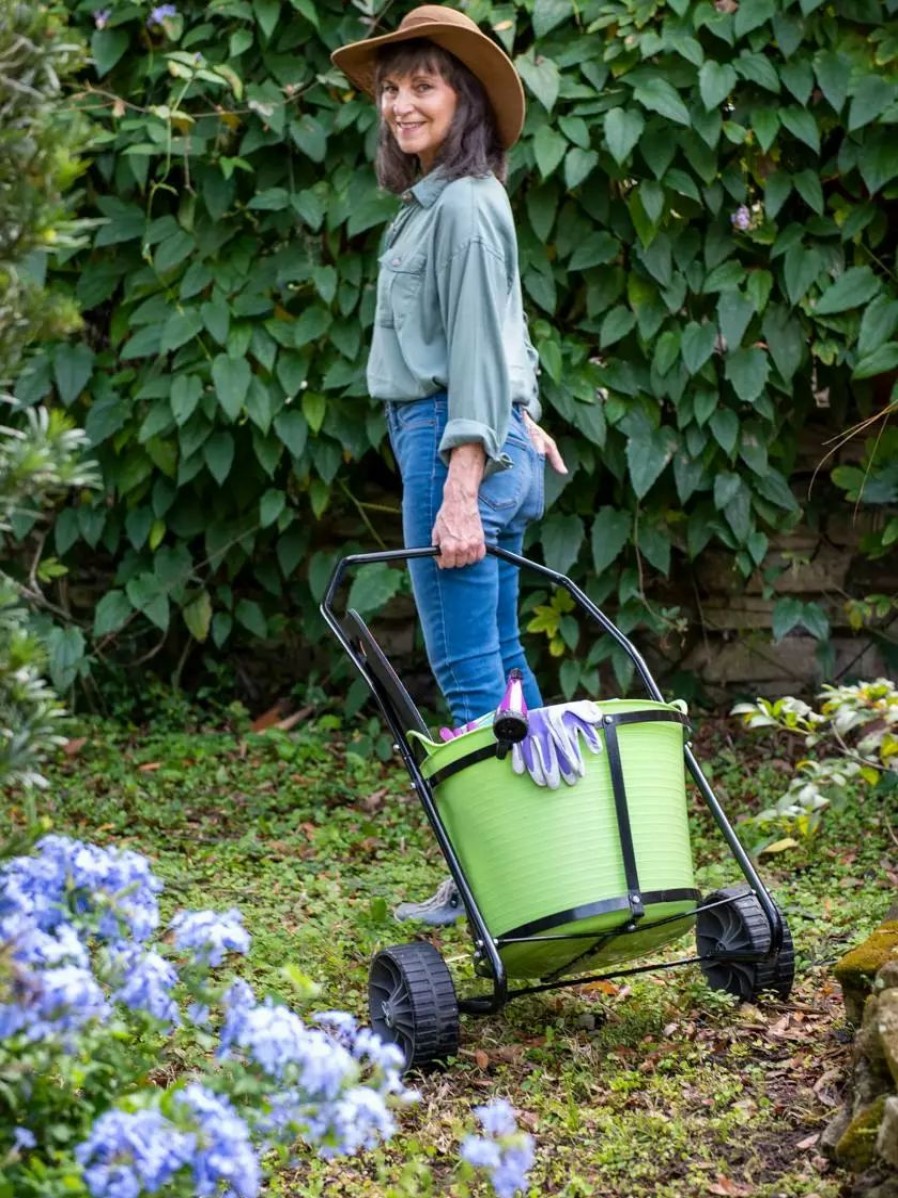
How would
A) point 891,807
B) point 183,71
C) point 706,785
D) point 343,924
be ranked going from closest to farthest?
point 706,785, point 343,924, point 891,807, point 183,71

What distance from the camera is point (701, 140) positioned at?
Result: 441cm

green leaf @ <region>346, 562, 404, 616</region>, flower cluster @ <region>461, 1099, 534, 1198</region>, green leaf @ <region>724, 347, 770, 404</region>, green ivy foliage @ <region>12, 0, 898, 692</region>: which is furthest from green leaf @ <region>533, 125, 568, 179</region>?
flower cluster @ <region>461, 1099, 534, 1198</region>

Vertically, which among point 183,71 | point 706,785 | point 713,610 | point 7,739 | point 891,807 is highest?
point 183,71

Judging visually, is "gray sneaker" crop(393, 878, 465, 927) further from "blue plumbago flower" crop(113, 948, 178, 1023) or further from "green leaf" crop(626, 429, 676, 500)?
"green leaf" crop(626, 429, 676, 500)

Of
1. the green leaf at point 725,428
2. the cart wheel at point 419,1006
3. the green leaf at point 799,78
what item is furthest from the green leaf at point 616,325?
the cart wheel at point 419,1006

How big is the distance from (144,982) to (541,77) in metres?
3.17

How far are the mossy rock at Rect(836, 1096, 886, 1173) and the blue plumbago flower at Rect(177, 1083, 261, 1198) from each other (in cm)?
88

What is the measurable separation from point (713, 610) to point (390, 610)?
106 centimetres

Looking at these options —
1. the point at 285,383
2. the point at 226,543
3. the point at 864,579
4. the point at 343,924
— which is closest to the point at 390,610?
the point at 226,543

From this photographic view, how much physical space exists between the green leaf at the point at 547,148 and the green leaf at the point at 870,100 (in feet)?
2.62

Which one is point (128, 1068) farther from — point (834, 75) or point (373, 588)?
point (834, 75)

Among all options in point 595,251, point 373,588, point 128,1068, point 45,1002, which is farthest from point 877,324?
point 45,1002

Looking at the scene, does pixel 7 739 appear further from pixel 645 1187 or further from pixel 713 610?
pixel 713 610

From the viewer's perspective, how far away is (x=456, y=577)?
121 inches
